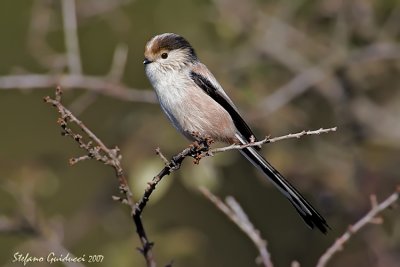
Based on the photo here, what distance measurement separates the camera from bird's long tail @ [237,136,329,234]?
3.35 meters

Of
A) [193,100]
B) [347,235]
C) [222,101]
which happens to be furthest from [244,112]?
[347,235]

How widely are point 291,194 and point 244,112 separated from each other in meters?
1.13

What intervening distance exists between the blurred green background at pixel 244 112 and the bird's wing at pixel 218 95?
0.89 feet

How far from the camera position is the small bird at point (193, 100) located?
3.85 meters

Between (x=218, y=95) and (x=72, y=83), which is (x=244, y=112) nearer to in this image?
(x=218, y=95)

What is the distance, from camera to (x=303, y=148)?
17.0 ft

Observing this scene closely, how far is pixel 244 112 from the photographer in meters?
4.70

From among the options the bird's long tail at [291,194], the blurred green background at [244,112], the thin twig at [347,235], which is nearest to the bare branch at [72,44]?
the blurred green background at [244,112]

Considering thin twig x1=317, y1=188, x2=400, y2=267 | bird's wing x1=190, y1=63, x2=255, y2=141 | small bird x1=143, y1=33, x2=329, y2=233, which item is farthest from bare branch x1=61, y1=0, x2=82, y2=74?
thin twig x1=317, y1=188, x2=400, y2=267

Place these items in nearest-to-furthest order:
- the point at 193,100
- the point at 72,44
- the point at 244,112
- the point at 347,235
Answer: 1. the point at 347,235
2. the point at 193,100
3. the point at 72,44
4. the point at 244,112

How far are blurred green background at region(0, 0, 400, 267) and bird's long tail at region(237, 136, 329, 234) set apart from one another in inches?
15.3

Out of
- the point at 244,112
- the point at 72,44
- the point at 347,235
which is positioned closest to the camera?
the point at 347,235

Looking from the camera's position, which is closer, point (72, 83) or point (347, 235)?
point (347, 235)

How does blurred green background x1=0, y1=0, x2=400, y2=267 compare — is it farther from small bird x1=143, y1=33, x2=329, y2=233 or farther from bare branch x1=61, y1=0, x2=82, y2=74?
small bird x1=143, y1=33, x2=329, y2=233
